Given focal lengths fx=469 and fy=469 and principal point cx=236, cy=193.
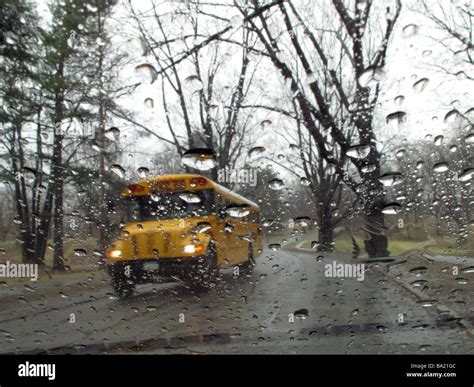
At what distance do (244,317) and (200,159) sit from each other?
1.21 metres

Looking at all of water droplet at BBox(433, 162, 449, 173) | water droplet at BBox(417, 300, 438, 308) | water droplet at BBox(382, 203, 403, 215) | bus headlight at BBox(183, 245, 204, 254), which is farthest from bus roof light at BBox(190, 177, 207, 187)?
water droplet at BBox(417, 300, 438, 308)

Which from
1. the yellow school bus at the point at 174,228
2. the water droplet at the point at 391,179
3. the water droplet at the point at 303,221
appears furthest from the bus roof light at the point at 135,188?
the water droplet at the point at 391,179

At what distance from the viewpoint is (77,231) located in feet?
10.6

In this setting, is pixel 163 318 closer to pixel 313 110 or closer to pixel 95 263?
pixel 95 263

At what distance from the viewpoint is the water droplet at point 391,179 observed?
3.10 meters

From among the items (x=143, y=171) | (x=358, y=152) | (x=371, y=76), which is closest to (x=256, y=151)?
(x=358, y=152)

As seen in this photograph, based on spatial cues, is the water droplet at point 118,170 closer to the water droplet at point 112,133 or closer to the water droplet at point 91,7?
the water droplet at point 112,133

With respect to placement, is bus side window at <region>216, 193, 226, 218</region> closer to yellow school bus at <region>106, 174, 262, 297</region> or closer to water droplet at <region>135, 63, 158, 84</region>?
yellow school bus at <region>106, 174, 262, 297</region>

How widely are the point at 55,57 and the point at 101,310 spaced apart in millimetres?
1805

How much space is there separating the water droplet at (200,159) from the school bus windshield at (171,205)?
17 cm

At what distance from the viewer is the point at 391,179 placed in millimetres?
3100

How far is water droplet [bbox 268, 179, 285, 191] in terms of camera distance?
10.8 feet

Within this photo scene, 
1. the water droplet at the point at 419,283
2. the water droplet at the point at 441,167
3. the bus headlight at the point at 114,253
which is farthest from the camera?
the water droplet at the point at 419,283
